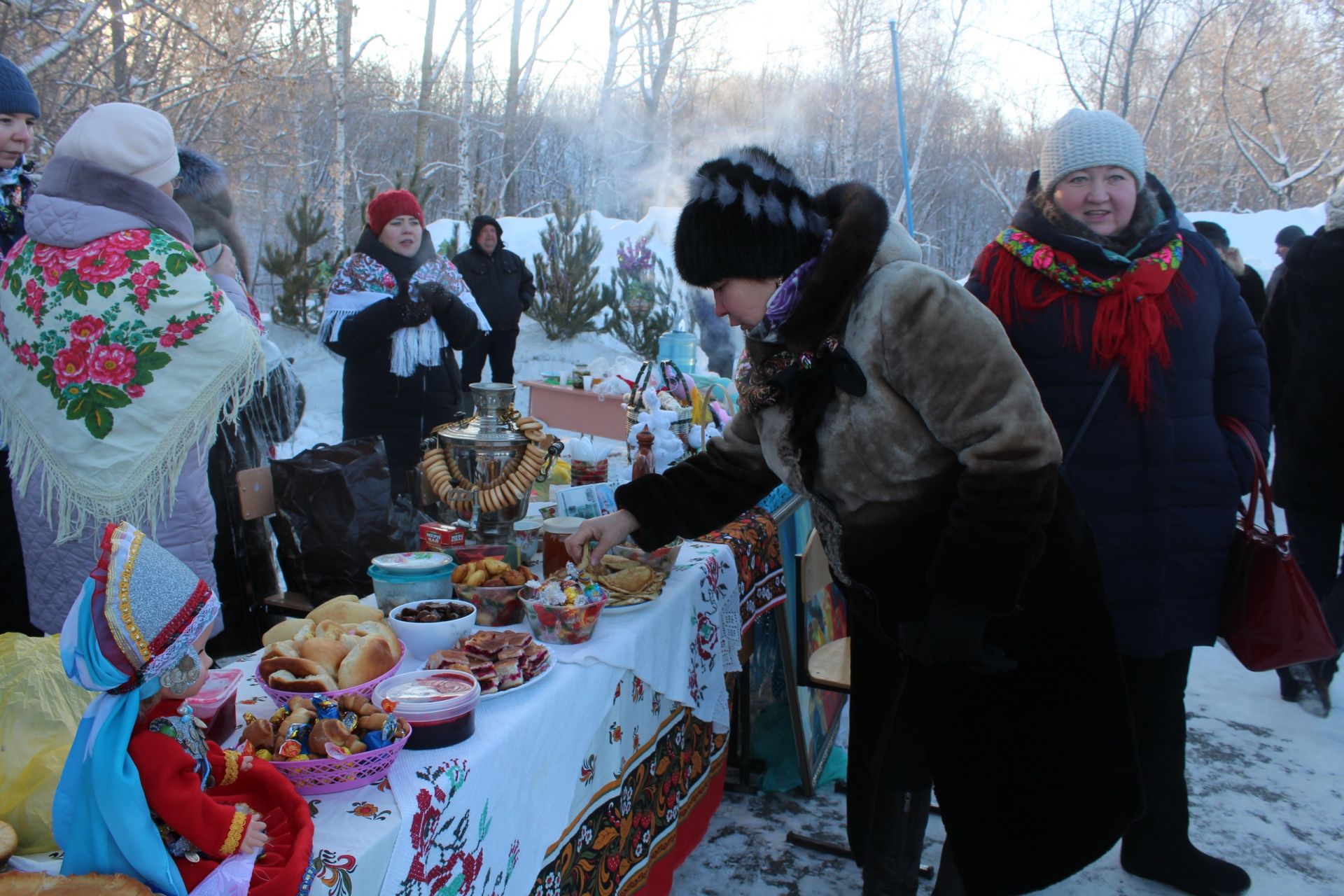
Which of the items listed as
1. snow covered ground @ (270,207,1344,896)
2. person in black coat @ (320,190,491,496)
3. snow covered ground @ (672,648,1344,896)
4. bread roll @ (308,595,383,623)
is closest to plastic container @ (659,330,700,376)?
person in black coat @ (320,190,491,496)

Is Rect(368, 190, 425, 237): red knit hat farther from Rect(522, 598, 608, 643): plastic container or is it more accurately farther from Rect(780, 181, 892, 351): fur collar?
Rect(780, 181, 892, 351): fur collar

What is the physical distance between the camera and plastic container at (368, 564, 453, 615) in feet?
6.13

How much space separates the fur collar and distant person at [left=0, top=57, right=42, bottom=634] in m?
2.29

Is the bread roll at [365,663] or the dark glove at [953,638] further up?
the dark glove at [953,638]

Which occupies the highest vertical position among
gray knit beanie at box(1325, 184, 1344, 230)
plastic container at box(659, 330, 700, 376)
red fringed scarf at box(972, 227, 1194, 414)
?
gray knit beanie at box(1325, 184, 1344, 230)

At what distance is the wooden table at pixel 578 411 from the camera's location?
19.0 ft

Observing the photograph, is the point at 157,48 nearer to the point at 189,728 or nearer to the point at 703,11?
the point at 189,728

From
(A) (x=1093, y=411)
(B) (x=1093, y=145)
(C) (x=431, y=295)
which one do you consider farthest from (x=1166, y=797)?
(C) (x=431, y=295)

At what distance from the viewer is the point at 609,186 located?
32.7 metres

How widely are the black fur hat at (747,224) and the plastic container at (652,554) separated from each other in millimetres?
729

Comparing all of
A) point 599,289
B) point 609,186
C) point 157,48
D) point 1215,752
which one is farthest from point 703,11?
point 1215,752

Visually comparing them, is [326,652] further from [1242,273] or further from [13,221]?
[1242,273]

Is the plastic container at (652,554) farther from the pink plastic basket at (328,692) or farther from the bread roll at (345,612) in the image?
the pink plastic basket at (328,692)

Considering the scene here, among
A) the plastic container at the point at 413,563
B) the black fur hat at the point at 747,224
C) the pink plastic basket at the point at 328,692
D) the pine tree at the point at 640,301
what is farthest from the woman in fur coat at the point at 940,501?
the pine tree at the point at 640,301
